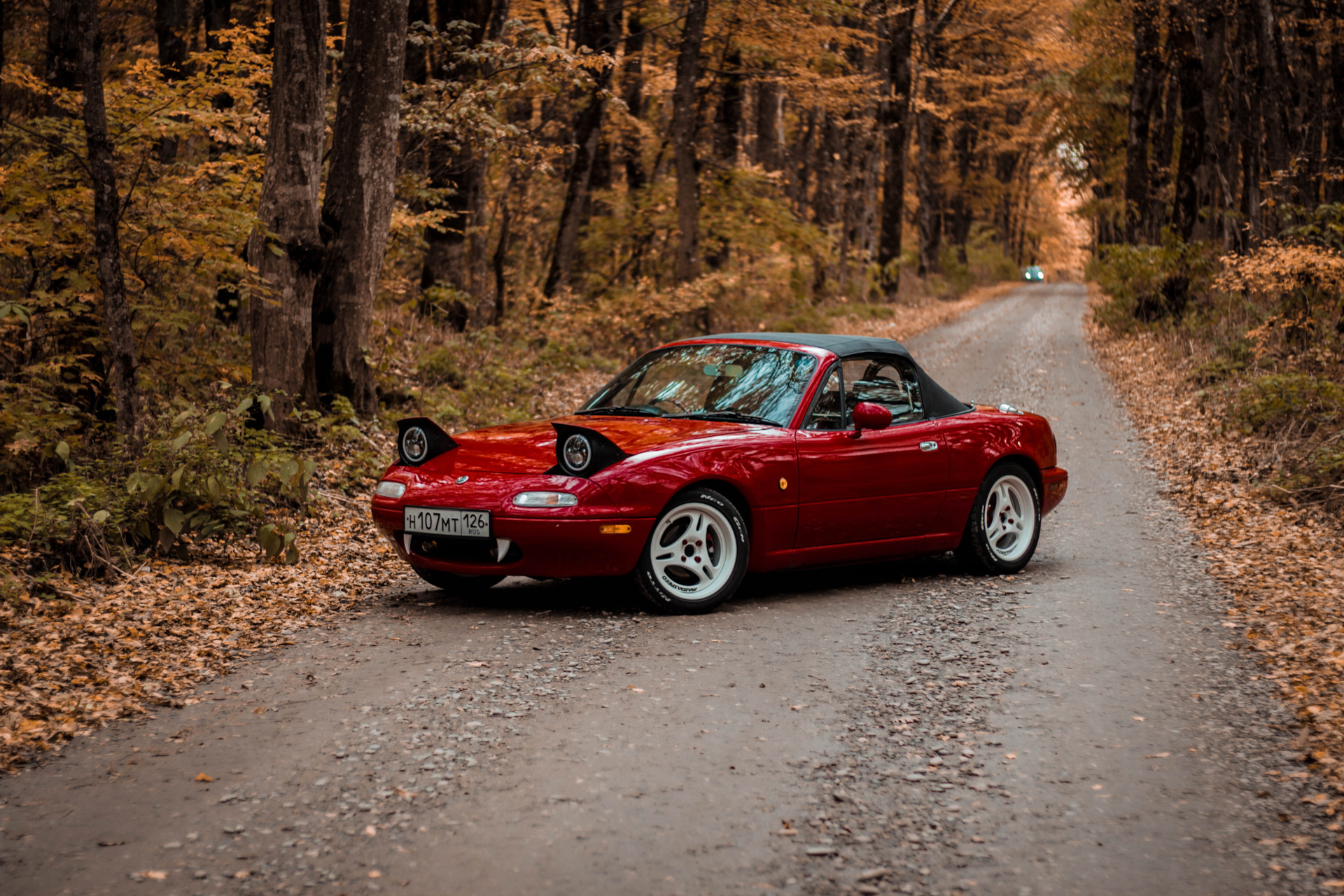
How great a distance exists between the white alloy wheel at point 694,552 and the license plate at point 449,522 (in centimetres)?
86

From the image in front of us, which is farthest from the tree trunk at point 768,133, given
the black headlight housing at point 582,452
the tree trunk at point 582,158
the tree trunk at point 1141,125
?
the black headlight housing at point 582,452

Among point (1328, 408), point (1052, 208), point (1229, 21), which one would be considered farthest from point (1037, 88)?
point (1052, 208)

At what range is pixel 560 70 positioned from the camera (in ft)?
47.9

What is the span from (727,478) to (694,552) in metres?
0.43

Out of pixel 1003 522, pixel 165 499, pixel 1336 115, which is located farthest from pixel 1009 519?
pixel 1336 115

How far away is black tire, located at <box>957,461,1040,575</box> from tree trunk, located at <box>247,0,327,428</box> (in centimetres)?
562

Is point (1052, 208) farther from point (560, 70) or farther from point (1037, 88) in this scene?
point (560, 70)

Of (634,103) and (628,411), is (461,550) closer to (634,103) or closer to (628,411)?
(628,411)

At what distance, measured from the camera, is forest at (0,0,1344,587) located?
27.8 ft

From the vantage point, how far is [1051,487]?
810 centimetres

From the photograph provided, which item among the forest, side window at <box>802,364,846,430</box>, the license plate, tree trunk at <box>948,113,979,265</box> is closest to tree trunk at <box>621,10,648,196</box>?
the forest

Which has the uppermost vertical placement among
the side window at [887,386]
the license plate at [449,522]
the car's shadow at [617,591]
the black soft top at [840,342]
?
the black soft top at [840,342]

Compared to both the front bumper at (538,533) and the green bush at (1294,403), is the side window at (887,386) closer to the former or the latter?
the front bumper at (538,533)

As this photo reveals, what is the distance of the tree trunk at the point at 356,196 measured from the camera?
10758 millimetres
